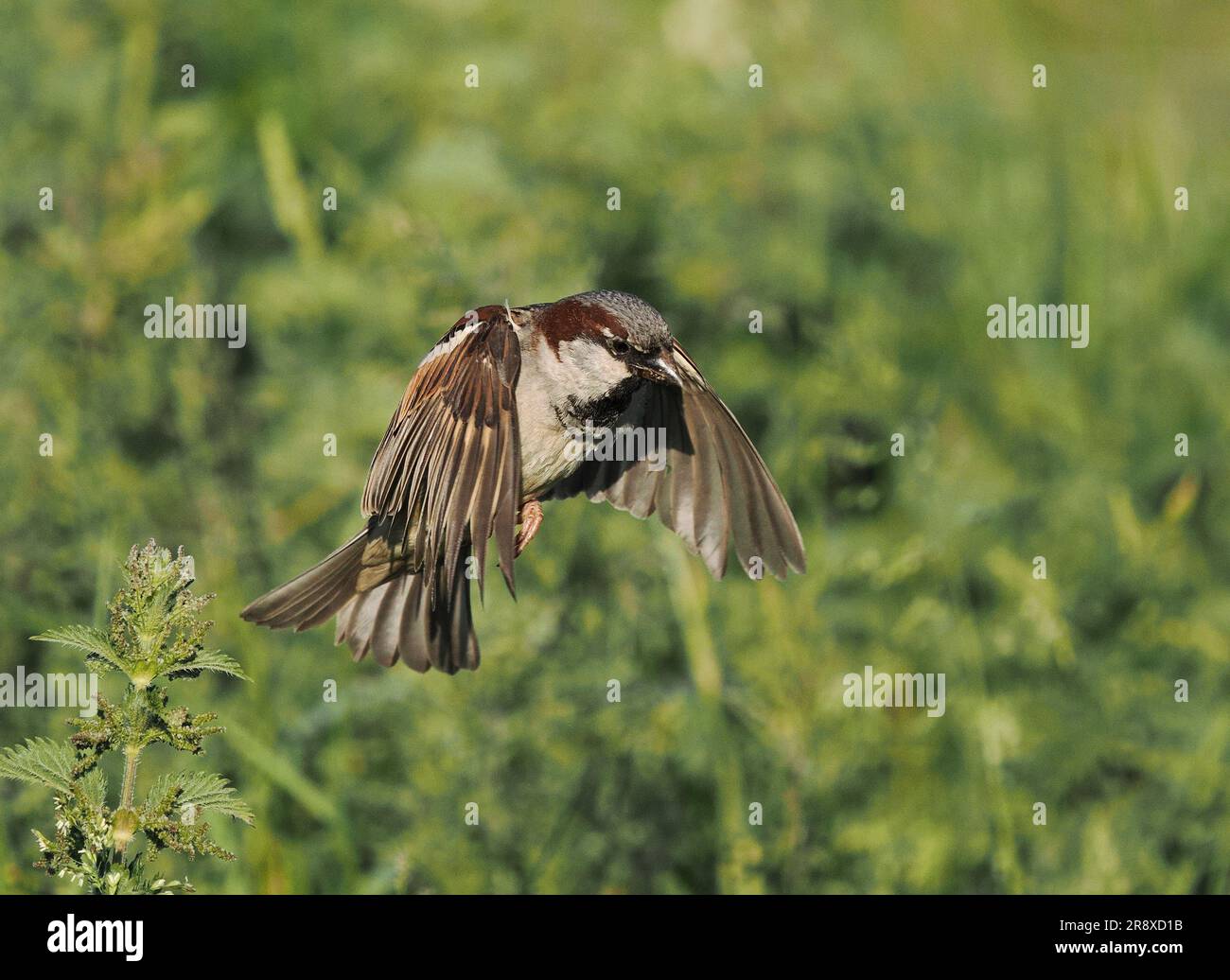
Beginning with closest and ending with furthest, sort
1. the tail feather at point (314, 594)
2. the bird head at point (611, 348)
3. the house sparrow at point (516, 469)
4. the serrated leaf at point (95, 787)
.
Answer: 1. the serrated leaf at point (95, 787)
2. the house sparrow at point (516, 469)
3. the tail feather at point (314, 594)
4. the bird head at point (611, 348)

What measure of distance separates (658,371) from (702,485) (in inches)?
16.1

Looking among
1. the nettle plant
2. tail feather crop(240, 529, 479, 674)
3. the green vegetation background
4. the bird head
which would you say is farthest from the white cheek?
the nettle plant

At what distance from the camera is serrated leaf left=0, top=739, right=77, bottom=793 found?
2333 mm

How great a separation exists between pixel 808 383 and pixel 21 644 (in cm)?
260

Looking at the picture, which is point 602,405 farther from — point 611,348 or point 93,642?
point 93,642

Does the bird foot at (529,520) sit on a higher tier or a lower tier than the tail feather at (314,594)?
higher

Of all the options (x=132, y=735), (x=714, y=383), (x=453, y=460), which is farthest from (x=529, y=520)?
(x=714, y=383)

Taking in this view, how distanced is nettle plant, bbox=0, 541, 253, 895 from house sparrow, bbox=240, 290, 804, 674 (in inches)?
20.0

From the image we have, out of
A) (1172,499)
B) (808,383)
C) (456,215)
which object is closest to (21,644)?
(456,215)

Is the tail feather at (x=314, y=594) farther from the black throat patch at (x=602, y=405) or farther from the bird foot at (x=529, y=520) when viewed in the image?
the black throat patch at (x=602, y=405)

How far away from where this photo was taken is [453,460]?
2965 millimetres

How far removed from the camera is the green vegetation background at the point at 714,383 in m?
4.25

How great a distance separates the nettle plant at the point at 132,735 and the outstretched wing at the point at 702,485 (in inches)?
53.7

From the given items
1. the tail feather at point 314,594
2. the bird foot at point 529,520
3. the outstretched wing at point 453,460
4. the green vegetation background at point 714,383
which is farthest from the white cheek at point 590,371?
the green vegetation background at point 714,383
